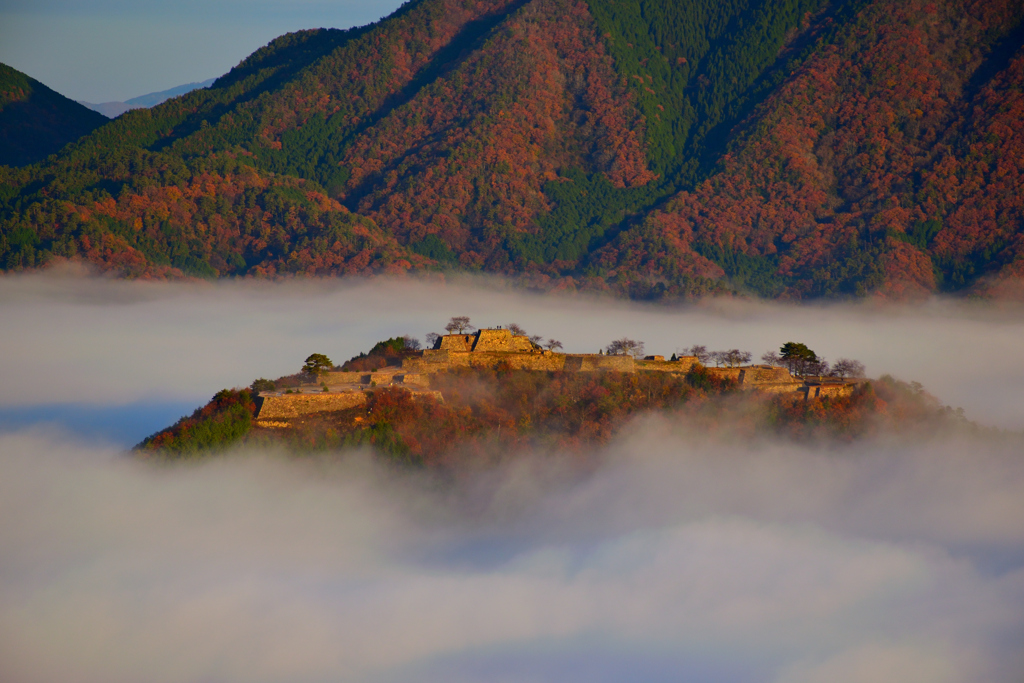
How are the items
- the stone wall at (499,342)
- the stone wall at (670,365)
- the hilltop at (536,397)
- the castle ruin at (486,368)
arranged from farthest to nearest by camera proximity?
the stone wall at (499,342)
the stone wall at (670,365)
the hilltop at (536,397)
the castle ruin at (486,368)

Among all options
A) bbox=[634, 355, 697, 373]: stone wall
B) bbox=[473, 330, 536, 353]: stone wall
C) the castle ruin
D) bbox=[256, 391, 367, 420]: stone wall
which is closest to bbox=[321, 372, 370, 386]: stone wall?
the castle ruin

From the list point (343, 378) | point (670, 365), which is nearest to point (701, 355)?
point (670, 365)

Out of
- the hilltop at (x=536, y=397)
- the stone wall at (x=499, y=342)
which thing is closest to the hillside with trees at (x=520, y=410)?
the hilltop at (x=536, y=397)

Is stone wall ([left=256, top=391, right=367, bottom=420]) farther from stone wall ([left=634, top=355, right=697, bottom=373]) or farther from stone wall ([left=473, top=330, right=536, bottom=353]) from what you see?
stone wall ([left=634, top=355, right=697, bottom=373])

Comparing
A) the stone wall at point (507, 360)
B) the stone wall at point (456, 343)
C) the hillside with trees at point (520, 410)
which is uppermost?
the stone wall at point (456, 343)

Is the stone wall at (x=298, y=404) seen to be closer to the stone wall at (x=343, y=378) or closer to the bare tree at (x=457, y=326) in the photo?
the stone wall at (x=343, y=378)

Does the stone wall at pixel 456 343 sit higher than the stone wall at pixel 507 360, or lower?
higher

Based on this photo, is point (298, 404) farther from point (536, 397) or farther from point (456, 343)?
point (536, 397)
